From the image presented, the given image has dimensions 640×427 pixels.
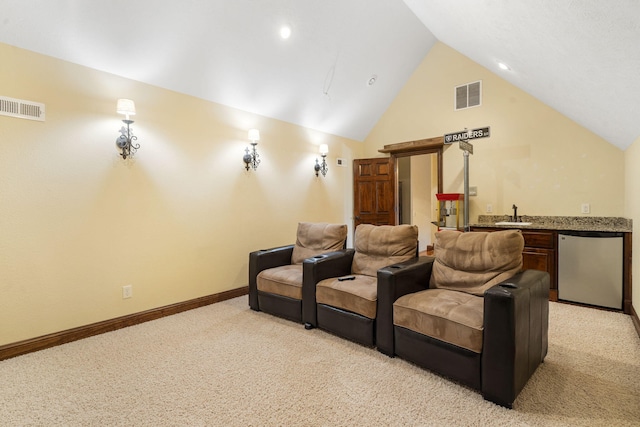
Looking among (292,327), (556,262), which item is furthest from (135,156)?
(556,262)

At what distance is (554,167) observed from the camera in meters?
4.29

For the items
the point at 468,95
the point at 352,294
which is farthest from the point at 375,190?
the point at 352,294

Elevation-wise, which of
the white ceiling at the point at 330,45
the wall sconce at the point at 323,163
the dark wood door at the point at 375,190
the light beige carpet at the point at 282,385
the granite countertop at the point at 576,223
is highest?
the white ceiling at the point at 330,45

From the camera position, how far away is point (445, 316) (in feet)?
6.91

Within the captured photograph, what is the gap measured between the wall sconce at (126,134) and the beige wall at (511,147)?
4.35 meters

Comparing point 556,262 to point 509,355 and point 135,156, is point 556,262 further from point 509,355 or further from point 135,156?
point 135,156

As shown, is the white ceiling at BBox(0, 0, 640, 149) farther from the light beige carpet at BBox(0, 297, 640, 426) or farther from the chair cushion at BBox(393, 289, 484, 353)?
the light beige carpet at BBox(0, 297, 640, 426)

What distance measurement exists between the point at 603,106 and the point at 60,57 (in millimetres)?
4883

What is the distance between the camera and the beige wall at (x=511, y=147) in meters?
4.02

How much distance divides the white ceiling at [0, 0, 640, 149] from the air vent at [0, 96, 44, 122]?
463 mm

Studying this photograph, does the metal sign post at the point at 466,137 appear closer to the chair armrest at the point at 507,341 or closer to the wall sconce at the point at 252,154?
the chair armrest at the point at 507,341

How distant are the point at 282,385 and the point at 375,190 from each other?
4427 millimetres

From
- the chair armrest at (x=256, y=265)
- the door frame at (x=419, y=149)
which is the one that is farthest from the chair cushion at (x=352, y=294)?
the door frame at (x=419, y=149)

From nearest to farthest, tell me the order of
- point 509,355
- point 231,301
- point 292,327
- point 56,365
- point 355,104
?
point 509,355, point 56,365, point 292,327, point 231,301, point 355,104
